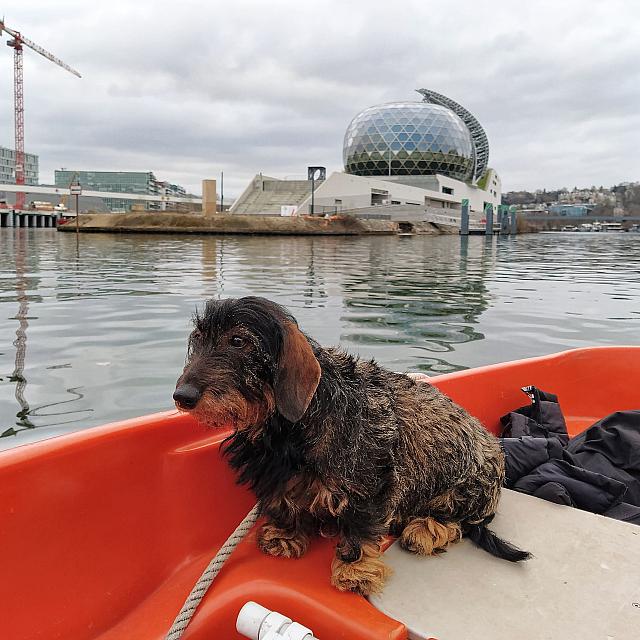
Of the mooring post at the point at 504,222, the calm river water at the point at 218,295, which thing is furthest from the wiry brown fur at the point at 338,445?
the mooring post at the point at 504,222

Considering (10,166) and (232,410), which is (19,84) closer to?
(10,166)

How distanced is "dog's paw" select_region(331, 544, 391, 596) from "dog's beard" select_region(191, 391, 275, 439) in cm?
60

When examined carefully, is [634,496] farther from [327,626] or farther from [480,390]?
[327,626]

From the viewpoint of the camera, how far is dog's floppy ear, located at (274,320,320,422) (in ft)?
5.69

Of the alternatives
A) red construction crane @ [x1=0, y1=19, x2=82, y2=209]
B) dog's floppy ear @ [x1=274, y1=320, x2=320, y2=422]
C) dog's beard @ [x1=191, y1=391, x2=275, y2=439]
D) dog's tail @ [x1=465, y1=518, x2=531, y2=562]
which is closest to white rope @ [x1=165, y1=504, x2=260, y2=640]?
dog's beard @ [x1=191, y1=391, x2=275, y2=439]

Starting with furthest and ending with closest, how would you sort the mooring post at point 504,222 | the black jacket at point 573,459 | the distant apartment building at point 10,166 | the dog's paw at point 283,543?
the distant apartment building at point 10,166 → the mooring post at point 504,222 → the black jacket at point 573,459 → the dog's paw at point 283,543

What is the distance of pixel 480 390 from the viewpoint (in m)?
3.75

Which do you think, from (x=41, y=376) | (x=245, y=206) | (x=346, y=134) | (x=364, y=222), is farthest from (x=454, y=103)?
(x=41, y=376)

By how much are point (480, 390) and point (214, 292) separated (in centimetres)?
802

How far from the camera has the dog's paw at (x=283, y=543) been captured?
218 cm

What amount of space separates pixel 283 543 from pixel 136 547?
0.58m

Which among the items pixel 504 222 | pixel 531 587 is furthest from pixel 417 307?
pixel 504 222

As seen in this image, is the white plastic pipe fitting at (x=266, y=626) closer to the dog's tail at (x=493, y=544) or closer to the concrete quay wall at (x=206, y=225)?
the dog's tail at (x=493, y=544)

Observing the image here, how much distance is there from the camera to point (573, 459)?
11.1 feet
